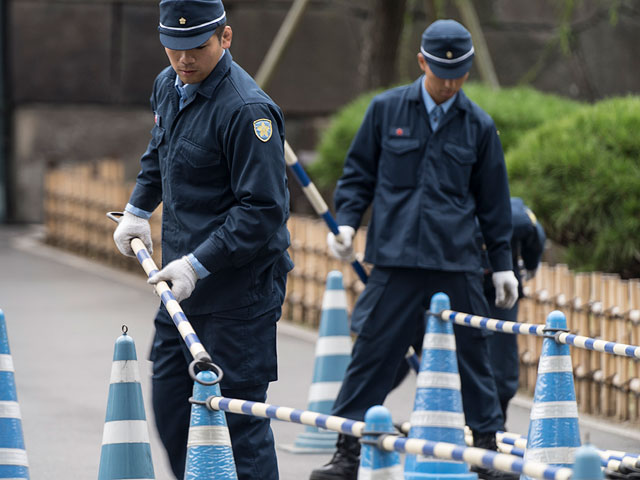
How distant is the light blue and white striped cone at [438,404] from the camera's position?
5016mm

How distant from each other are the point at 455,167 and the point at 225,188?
1596mm

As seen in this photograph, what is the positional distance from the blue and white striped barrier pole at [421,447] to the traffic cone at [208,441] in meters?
0.04

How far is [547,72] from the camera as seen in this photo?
1852 cm

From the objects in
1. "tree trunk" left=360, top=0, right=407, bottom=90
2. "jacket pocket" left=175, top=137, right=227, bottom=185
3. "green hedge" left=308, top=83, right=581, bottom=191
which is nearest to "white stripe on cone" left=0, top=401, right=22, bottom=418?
"jacket pocket" left=175, top=137, right=227, bottom=185

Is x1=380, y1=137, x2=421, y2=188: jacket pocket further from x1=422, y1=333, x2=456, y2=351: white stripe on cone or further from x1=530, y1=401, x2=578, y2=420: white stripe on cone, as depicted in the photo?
x1=530, y1=401, x2=578, y2=420: white stripe on cone

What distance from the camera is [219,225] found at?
168 inches

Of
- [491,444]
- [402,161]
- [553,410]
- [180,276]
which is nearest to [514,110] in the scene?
[402,161]

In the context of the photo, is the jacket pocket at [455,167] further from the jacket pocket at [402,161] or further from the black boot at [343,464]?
the black boot at [343,464]

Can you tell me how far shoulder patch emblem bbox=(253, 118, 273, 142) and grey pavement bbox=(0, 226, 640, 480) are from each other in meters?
2.10

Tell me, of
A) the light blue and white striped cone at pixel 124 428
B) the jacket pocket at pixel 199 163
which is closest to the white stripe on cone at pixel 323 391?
the light blue and white striped cone at pixel 124 428

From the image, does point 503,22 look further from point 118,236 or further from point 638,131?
point 118,236

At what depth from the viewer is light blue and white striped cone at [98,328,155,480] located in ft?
14.7

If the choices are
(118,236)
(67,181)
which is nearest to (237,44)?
(67,181)

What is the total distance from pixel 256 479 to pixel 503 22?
14.5 m
